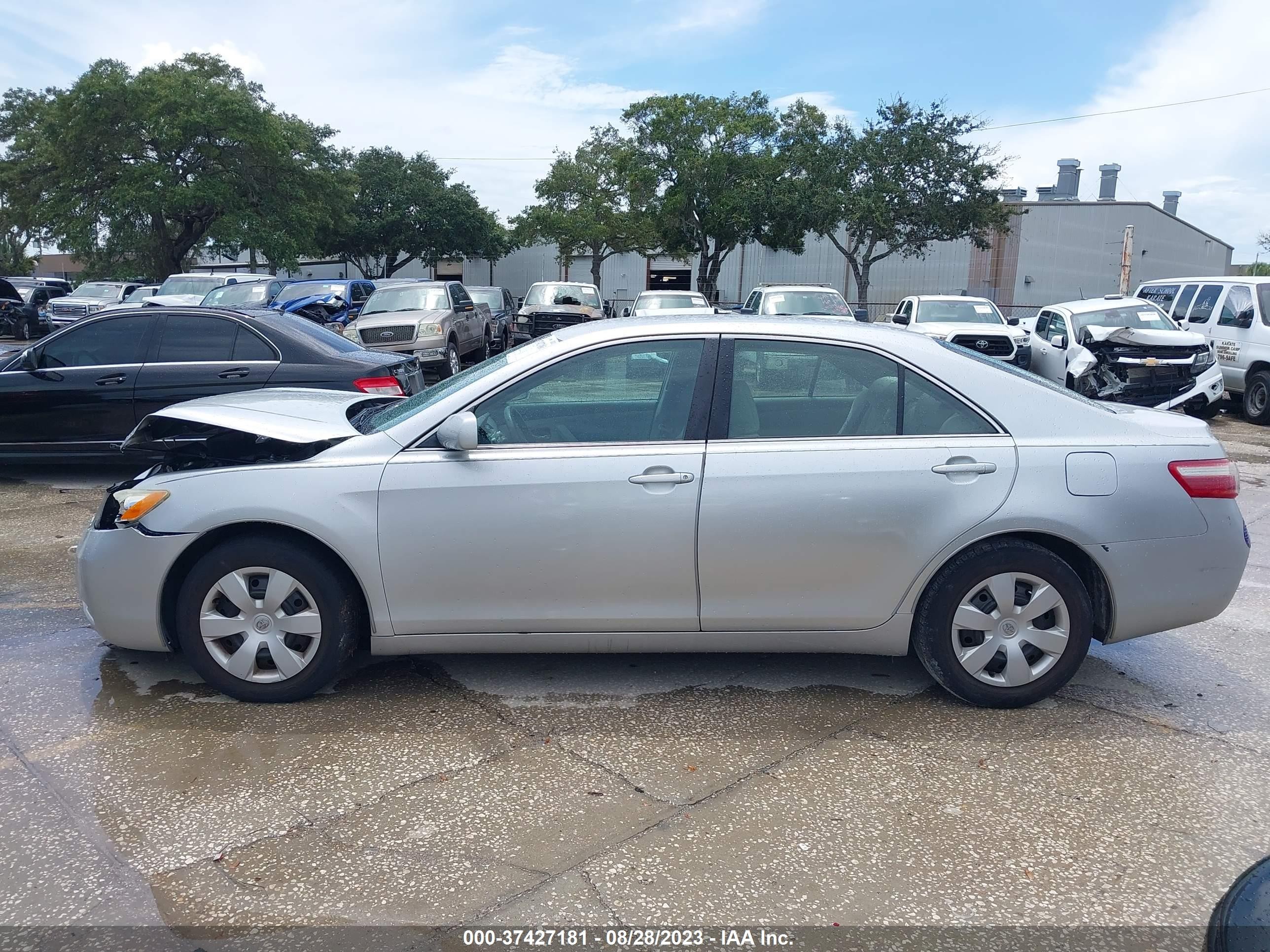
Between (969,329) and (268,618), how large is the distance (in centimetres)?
1369

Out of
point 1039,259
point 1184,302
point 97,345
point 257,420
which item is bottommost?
point 257,420

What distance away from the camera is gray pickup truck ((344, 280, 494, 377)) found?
15.5 meters

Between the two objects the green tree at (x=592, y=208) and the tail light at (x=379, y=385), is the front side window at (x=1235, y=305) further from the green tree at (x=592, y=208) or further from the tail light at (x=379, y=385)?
the green tree at (x=592, y=208)

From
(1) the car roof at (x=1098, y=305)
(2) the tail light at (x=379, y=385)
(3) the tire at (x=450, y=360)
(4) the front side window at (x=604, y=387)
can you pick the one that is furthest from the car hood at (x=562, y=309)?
(4) the front side window at (x=604, y=387)

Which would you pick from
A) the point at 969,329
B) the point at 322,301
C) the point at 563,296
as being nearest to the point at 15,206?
the point at 322,301

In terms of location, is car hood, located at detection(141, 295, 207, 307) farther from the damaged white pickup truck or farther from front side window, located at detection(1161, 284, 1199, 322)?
front side window, located at detection(1161, 284, 1199, 322)

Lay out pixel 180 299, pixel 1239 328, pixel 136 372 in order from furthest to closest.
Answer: pixel 180 299, pixel 1239 328, pixel 136 372

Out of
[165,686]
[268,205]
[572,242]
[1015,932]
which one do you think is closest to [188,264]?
[268,205]

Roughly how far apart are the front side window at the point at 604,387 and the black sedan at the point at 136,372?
14.2 feet

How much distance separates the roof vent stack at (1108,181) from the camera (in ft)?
130

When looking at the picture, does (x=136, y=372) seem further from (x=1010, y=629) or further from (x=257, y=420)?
(x=1010, y=629)

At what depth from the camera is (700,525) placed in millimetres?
3777

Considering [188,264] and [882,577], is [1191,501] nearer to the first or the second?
[882,577]

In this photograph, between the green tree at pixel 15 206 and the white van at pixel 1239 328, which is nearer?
the white van at pixel 1239 328
